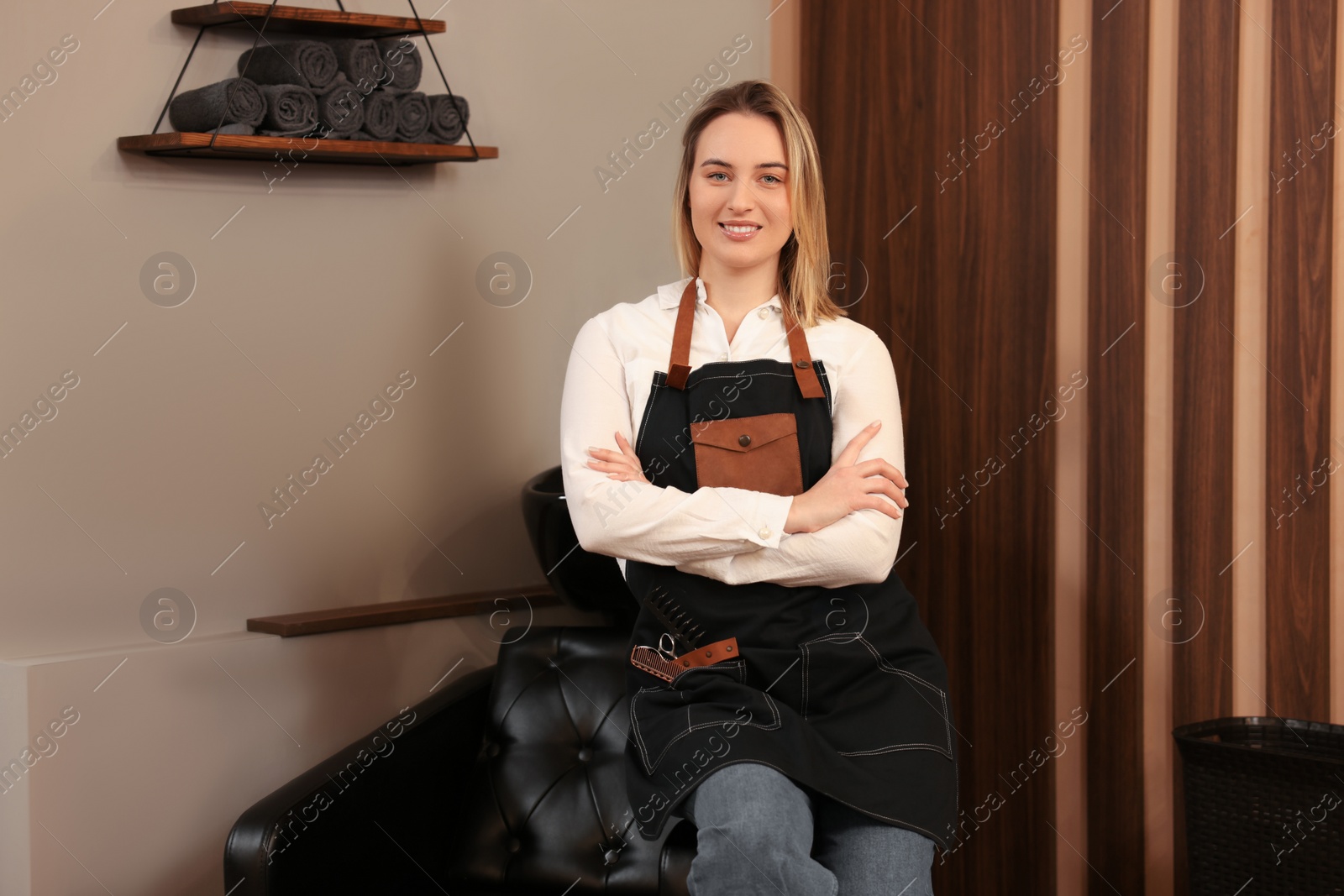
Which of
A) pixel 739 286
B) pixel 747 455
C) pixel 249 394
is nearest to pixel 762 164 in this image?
pixel 739 286

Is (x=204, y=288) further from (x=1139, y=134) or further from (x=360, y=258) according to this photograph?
(x=1139, y=134)

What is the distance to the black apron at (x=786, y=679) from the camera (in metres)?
1.57

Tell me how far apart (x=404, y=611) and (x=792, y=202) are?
Result: 3.62 ft

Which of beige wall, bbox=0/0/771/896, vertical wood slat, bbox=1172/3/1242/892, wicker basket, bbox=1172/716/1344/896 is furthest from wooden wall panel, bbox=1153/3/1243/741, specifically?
beige wall, bbox=0/0/771/896

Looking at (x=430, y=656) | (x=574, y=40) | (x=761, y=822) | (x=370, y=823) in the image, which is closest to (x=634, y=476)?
(x=761, y=822)

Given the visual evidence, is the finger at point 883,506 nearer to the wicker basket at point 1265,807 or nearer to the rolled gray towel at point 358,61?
the wicker basket at point 1265,807

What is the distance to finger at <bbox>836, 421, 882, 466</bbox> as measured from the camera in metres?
1.75

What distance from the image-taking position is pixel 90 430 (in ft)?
6.55

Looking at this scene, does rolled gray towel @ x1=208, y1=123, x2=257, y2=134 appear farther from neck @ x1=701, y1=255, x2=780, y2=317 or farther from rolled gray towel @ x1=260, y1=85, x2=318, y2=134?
neck @ x1=701, y1=255, x2=780, y2=317

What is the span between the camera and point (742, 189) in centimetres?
183

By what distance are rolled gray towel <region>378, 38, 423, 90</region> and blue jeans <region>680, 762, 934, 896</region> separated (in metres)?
1.42

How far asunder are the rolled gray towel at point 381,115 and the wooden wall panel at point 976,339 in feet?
3.41

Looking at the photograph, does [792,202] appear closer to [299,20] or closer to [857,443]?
[857,443]

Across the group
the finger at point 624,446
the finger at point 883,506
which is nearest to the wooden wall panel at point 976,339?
the finger at point 883,506
